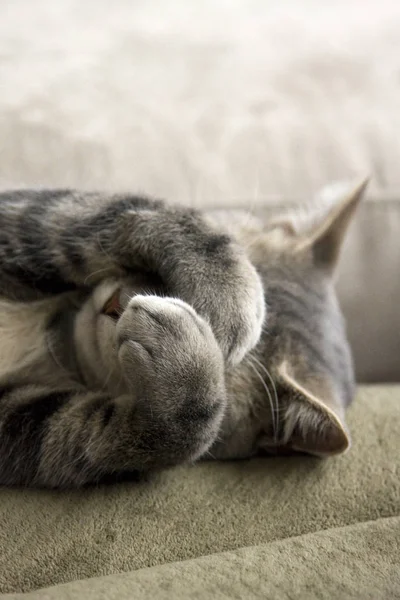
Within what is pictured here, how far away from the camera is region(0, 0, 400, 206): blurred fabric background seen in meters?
1.29

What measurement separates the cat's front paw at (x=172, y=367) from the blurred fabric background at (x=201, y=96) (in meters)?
0.45

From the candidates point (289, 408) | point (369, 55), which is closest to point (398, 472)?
point (289, 408)

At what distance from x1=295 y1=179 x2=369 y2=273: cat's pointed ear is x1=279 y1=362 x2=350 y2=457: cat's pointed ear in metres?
0.27

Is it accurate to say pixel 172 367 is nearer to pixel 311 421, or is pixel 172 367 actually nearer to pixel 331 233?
pixel 311 421

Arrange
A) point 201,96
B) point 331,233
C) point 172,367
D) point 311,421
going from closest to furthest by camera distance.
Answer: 1. point 172,367
2. point 311,421
3. point 331,233
4. point 201,96

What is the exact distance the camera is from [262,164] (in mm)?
1317

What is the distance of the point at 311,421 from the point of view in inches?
35.6

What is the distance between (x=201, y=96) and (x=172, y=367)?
2.78 ft

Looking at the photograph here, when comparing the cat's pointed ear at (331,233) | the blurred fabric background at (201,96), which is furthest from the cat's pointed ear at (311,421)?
the blurred fabric background at (201,96)

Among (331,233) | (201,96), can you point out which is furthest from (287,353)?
(201,96)

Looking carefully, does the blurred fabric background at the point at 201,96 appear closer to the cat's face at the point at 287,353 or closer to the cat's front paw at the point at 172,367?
the cat's face at the point at 287,353

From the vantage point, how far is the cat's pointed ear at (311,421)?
88 centimetres

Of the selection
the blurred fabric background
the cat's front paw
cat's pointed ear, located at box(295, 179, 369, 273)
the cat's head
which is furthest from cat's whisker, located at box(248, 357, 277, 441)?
the blurred fabric background

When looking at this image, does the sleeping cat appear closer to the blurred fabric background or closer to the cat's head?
the cat's head
